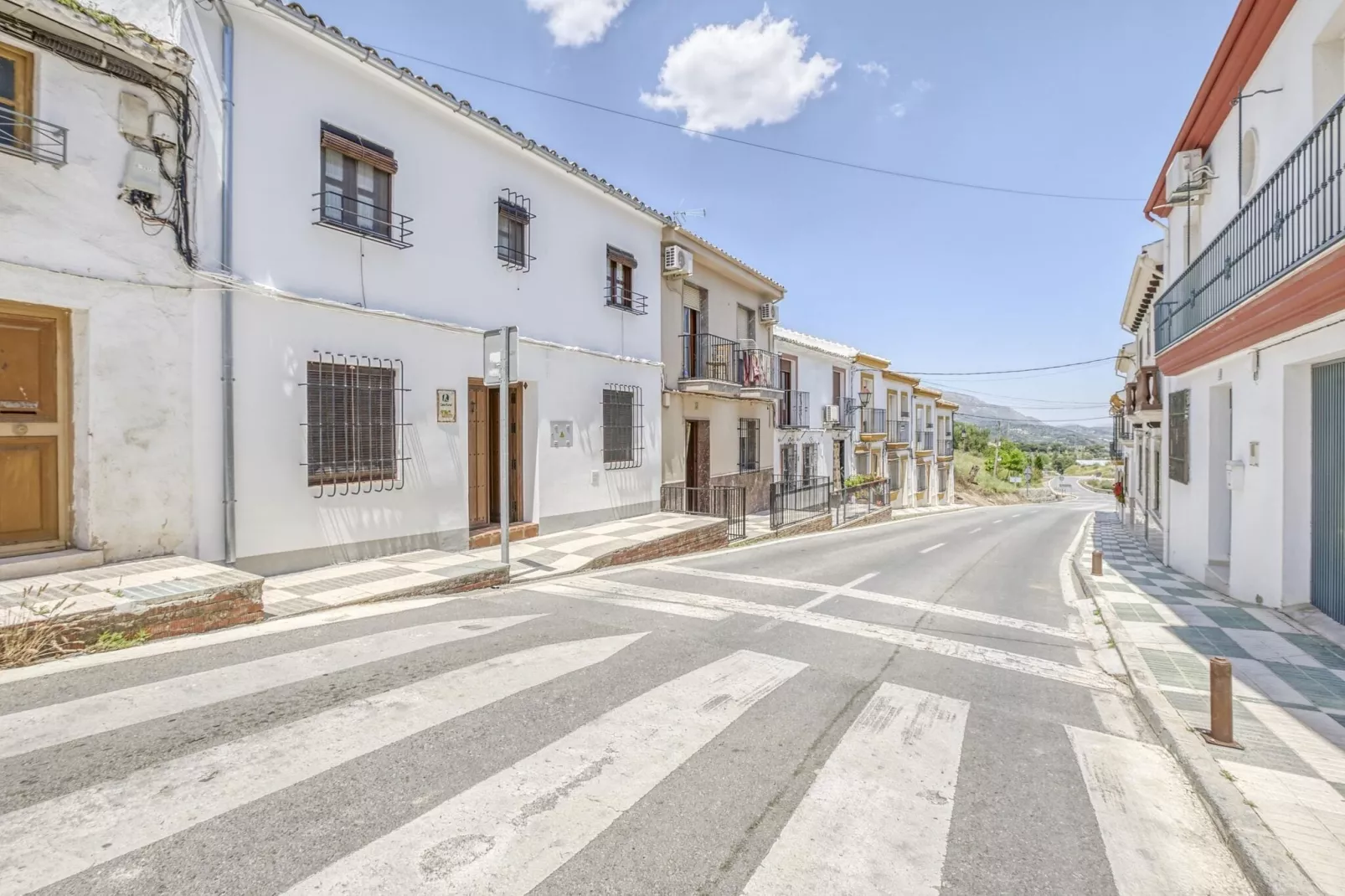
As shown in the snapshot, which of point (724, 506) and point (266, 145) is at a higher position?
point (266, 145)

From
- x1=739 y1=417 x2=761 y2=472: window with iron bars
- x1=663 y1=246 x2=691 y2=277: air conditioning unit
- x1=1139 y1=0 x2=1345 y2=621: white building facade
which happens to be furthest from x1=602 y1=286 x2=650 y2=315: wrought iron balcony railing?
x1=1139 y1=0 x2=1345 y2=621: white building facade

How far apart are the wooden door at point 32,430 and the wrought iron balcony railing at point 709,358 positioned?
11.1 meters

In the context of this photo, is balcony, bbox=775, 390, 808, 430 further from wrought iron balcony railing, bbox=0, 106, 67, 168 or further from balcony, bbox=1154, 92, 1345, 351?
wrought iron balcony railing, bbox=0, 106, 67, 168

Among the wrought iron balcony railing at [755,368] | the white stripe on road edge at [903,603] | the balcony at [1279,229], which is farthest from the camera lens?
the wrought iron balcony railing at [755,368]

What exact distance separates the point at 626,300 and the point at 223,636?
9569 millimetres

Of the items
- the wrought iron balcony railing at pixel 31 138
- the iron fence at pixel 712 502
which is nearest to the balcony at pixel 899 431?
the iron fence at pixel 712 502

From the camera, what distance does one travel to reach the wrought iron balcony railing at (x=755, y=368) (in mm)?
16969

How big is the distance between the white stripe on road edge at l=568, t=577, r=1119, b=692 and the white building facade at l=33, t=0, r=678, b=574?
315 cm

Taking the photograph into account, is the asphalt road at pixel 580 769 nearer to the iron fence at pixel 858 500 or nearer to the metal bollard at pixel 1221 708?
the metal bollard at pixel 1221 708

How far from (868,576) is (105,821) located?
848 centimetres

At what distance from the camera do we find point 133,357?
19.7ft

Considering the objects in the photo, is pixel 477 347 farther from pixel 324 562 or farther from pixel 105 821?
pixel 105 821

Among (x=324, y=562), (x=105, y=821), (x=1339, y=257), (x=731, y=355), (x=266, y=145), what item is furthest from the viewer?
(x=731, y=355)

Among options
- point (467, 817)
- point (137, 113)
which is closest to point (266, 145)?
point (137, 113)
